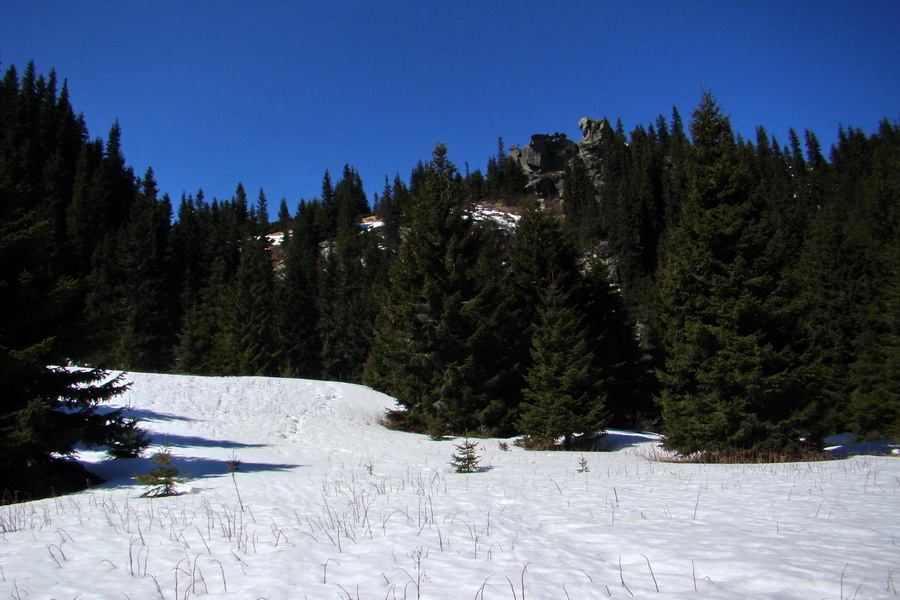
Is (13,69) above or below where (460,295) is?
above

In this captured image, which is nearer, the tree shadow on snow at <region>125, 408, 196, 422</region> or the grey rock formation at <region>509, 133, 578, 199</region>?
the tree shadow on snow at <region>125, 408, 196, 422</region>

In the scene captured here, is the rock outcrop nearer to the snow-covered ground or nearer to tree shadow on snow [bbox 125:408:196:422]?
tree shadow on snow [bbox 125:408:196:422]

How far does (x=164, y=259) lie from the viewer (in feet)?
248

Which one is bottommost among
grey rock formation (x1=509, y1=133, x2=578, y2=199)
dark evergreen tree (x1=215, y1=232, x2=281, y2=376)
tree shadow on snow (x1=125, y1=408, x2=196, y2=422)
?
tree shadow on snow (x1=125, y1=408, x2=196, y2=422)

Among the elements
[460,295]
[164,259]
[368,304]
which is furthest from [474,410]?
[164,259]

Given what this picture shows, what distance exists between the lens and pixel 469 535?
19.1ft

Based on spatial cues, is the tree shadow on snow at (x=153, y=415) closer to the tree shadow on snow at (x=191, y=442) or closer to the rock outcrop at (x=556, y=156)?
the tree shadow on snow at (x=191, y=442)

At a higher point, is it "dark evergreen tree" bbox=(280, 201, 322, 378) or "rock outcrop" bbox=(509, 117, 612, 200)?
"rock outcrop" bbox=(509, 117, 612, 200)

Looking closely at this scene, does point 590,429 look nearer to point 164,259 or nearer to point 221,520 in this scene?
point 221,520

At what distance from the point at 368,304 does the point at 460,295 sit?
29.3 m

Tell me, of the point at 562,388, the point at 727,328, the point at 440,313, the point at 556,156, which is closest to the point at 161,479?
the point at 562,388

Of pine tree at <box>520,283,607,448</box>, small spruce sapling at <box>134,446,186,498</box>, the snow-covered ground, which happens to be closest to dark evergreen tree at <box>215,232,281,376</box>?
the snow-covered ground

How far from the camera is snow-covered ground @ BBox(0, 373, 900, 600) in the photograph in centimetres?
420

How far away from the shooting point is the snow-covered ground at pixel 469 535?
13.8 ft
